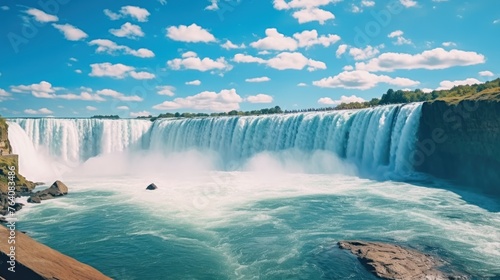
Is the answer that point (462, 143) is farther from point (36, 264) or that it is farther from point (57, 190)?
point (57, 190)

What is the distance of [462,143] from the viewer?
20.9 meters

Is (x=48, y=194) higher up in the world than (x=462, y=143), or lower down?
lower down

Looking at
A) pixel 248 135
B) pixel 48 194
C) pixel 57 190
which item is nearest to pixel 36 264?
pixel 48 194

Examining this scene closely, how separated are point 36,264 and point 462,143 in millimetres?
21663

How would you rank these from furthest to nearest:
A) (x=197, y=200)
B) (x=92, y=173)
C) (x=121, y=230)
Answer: (x=92, y=173) < (x=197, y=200) < (x=121, y=230)

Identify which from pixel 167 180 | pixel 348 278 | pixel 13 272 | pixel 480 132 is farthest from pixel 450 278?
pixel 167 180

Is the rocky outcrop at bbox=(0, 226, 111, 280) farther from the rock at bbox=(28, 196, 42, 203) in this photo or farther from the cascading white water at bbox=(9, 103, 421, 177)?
the cascading white water at bbox=(9, 103, 421, 177)

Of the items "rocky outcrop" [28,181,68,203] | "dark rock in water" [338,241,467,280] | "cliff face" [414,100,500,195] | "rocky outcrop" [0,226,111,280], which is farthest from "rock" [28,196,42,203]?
"cliff face" [414,100,500,195]

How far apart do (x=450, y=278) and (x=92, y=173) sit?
32.8 m

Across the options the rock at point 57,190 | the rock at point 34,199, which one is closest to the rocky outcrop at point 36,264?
the rock at point 34,199

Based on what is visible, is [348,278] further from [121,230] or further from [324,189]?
[324,189]

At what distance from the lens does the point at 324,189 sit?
20.9 metres

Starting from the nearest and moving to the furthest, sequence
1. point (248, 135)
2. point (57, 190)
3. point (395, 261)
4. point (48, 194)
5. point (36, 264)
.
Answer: point (36, 264)
point (395, 261)
point (48, 194)
point (57, 190)
point (248, 135)

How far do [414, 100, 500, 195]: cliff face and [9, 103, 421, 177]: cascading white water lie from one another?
2.93 feet
